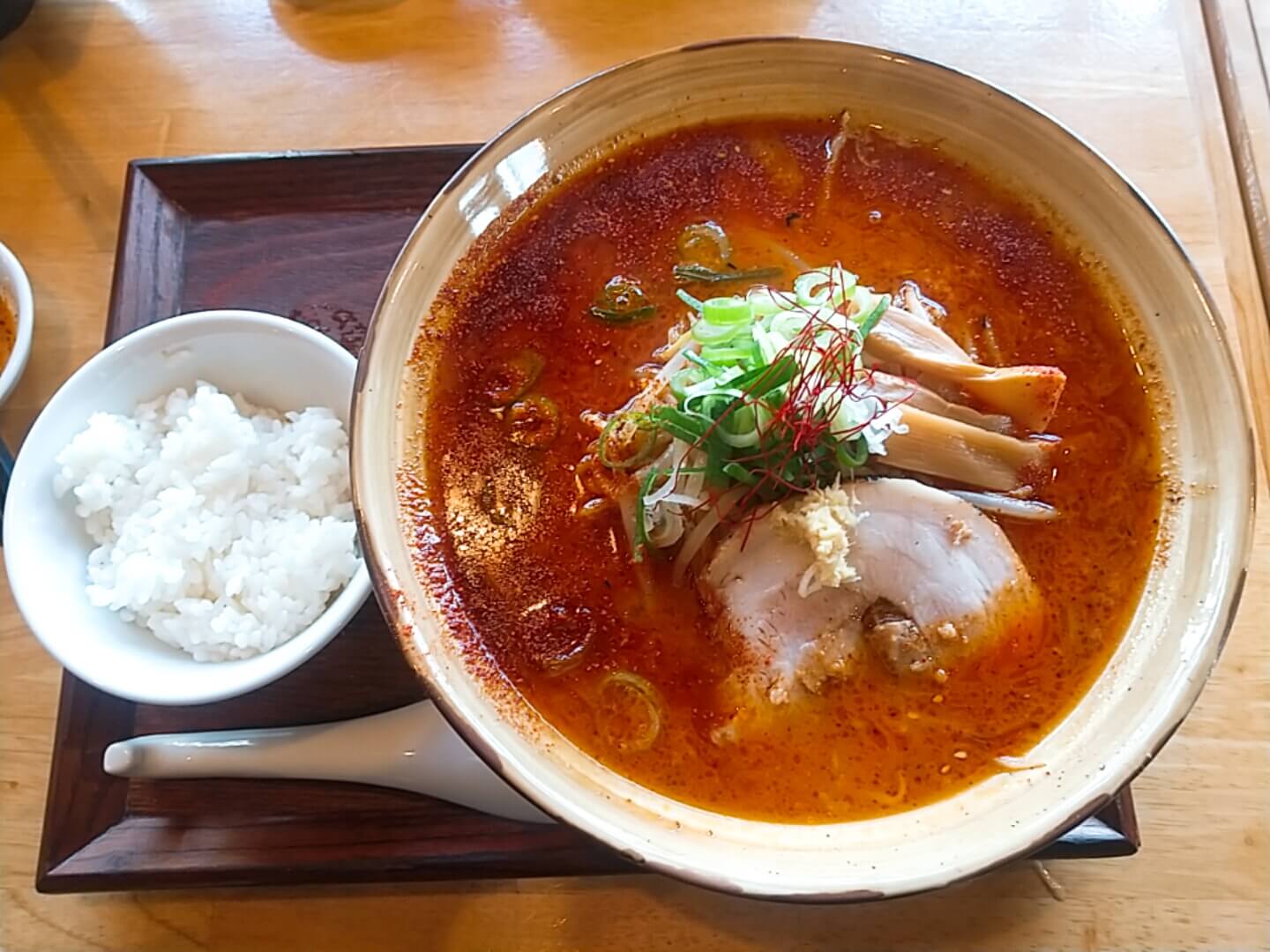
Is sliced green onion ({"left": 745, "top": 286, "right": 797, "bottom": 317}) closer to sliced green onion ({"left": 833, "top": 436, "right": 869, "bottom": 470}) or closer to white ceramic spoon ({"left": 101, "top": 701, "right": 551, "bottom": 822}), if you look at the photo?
sliced green onion ({"left": 833, "top": 436, "right": 869, "bottom": 470})

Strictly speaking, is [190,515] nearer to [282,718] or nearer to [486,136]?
[282,718]

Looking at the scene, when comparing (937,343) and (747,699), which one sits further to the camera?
(937,343)

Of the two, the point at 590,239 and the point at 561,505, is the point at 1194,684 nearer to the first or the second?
the point at 561,505

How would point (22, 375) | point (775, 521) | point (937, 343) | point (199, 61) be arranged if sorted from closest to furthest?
1. point (775, 521)
2. point (937, 343)
3. point (22, 375)
4. point (199, 61)

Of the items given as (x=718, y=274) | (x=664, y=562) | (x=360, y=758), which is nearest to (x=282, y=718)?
(x=360, y=758)

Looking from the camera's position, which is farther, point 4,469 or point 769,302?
point 4,469

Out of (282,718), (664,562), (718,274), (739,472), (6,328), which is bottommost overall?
(282,718)

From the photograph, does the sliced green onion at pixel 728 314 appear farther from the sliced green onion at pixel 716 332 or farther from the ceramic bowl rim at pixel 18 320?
the ceramic bowl rim at pixel 18 320

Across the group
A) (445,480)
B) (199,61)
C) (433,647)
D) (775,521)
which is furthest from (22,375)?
(775,521)
